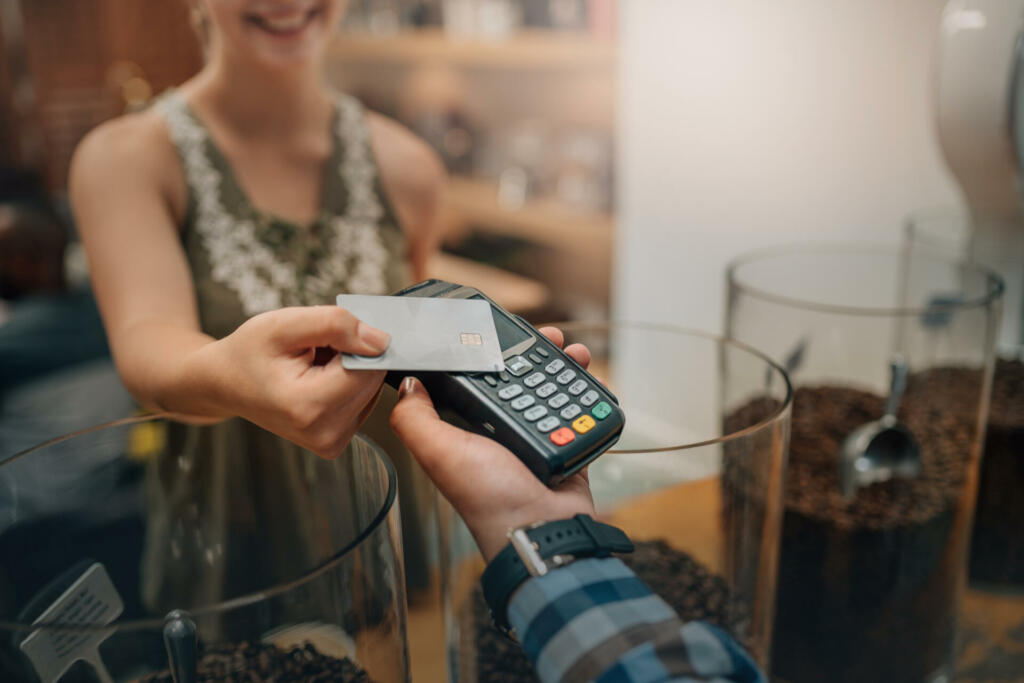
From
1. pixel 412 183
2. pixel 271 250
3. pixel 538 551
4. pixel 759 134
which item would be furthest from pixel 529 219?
pixel 538 551

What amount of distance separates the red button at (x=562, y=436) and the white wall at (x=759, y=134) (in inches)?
30.1

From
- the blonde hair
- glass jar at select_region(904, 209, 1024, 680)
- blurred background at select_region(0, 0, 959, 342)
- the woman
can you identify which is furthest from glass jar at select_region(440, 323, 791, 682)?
blurred background at select_region(0, 0, 959, 342)

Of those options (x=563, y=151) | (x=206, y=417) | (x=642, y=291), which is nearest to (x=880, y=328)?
(x=206, y=417)

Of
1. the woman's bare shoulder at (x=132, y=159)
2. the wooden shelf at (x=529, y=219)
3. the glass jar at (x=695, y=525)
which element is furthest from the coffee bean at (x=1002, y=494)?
the wooden shelf at (x=529, y=219)

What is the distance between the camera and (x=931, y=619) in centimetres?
62

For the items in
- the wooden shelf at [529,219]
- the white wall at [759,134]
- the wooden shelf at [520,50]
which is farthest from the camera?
the wooden shelf at [529,219]

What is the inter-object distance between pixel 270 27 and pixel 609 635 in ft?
1.75

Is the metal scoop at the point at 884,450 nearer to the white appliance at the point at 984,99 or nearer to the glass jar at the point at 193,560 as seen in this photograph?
the white appliance at the point at 984,99

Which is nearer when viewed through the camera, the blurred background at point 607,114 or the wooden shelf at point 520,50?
the blurred background at point 607,114

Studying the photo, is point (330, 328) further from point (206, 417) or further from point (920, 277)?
point (920, 277)

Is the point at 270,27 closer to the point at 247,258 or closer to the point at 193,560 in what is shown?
the point at 247,258

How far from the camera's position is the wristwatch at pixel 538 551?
356 millimetres

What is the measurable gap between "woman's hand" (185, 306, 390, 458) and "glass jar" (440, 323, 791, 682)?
0.11m

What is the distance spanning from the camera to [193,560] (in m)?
0.49
